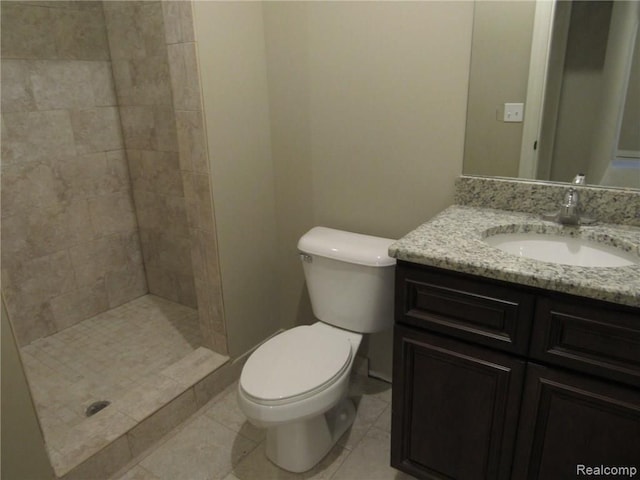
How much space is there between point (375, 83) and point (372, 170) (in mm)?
339

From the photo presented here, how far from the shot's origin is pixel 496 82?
155 cm

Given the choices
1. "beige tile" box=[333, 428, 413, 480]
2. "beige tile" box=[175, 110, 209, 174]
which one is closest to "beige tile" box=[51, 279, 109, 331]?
"beige tile" box=[175, 110, 209, 174]

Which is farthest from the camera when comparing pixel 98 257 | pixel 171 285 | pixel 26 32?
pixel 171 285

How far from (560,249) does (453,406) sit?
588mm

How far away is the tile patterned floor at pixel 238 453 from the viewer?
1.68 m

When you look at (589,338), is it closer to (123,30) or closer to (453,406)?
(453,406)

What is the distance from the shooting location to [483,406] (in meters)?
1.27

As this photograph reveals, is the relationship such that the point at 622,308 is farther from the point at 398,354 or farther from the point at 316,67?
the point at 316,67

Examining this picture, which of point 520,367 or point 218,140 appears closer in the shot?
point 520,367

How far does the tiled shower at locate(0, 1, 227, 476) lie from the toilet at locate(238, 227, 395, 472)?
487 millimetres

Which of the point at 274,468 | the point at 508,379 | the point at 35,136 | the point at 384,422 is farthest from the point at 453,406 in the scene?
the point at 35,136

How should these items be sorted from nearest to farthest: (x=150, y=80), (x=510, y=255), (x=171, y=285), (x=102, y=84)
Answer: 1. (x=510, y=255)
2. (x=150, y=80)
3. (x=102, y=84)
4. (x=171, y=285)

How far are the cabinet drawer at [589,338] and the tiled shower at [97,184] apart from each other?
1.32 metres

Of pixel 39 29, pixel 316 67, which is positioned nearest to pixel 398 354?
pixel 316 67
